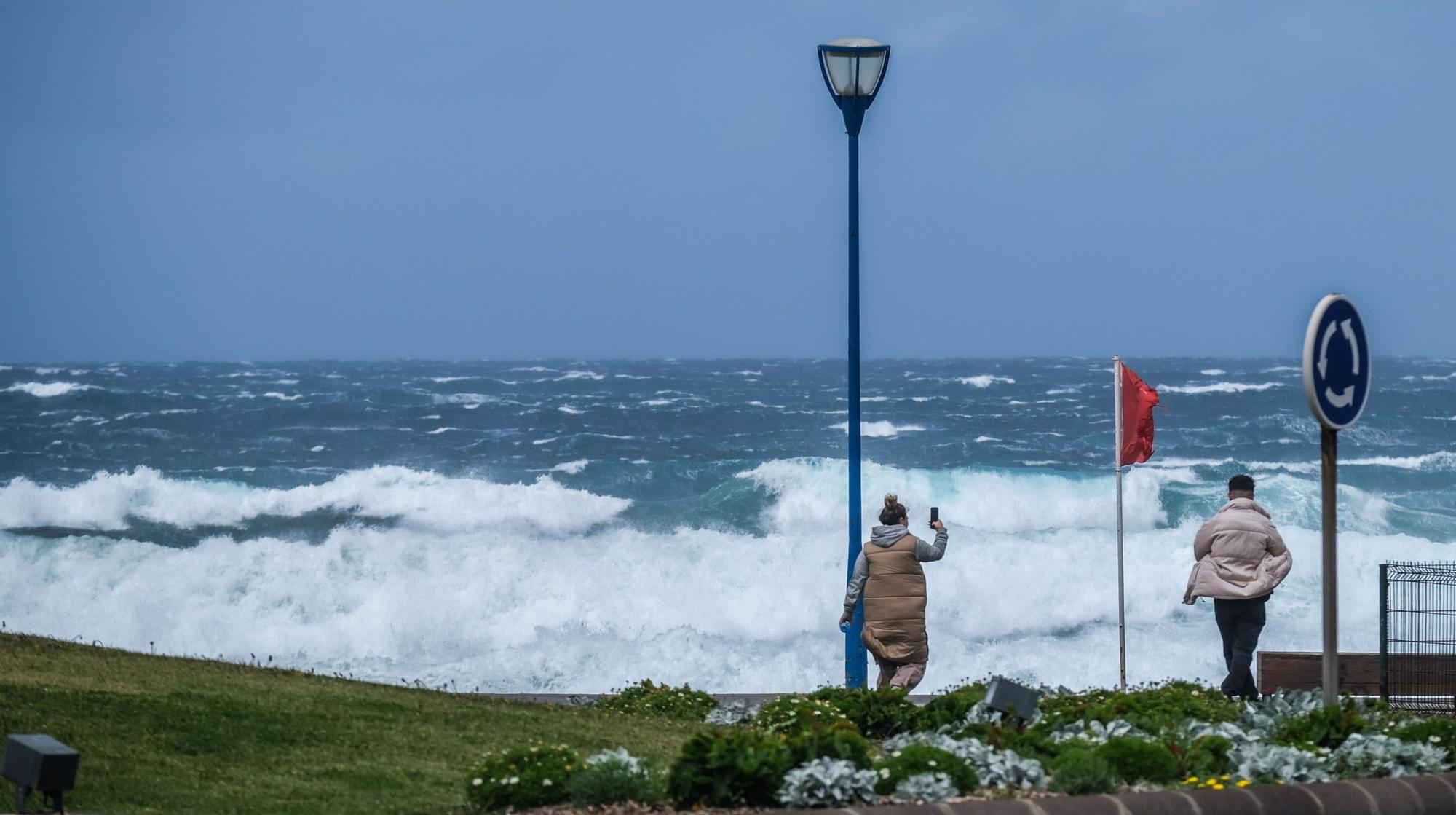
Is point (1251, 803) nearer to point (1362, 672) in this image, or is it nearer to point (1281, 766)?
point (1281, 766)

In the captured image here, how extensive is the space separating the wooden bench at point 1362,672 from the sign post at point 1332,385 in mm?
5910

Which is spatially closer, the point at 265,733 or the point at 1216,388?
the point at 265,733

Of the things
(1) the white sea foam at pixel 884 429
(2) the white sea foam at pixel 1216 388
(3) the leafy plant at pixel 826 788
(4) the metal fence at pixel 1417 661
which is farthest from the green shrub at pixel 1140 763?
(2) the white sea foam at pixel 1216 388

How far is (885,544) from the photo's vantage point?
39.7 feet

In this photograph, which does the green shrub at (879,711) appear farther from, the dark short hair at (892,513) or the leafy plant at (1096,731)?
the dark short hair at (892,513)

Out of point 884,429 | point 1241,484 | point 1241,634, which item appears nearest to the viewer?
point 1241,634

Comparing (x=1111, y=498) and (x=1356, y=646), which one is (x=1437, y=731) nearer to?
(x=1356, y=646)

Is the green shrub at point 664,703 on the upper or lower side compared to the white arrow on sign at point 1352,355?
lower

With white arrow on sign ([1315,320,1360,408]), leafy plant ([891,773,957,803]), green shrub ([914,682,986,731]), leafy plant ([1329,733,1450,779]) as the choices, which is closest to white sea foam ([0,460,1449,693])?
green shrub ([914,682,986,731])

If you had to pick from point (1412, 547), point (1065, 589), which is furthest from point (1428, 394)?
point (1065, 589)

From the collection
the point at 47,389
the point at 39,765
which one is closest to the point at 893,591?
the point at 39,765

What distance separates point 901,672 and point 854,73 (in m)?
4.52

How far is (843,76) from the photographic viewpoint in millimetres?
12641

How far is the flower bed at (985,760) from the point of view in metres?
6.88
